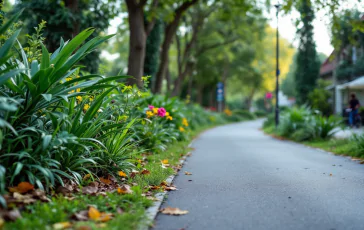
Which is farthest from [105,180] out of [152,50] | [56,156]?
[152,50]

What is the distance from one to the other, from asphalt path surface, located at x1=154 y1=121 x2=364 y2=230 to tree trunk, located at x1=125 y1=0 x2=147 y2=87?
6.50 metres

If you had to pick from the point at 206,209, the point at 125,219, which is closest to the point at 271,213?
the point at 206,209

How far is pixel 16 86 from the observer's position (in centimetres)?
440

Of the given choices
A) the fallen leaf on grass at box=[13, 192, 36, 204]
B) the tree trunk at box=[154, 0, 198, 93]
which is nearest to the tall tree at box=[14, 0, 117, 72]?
the tree trunk at box=[154, 0, 198, 93]

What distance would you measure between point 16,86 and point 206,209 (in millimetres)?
2590

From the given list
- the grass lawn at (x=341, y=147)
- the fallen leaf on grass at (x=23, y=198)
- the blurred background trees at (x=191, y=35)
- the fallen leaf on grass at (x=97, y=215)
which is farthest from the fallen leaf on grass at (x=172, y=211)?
the grass lawn at (x=341, y=147)

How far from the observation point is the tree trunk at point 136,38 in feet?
44.6

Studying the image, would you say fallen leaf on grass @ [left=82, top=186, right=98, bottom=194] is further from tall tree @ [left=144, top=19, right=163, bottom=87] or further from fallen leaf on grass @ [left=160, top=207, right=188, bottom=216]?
tall tree @ [left=144, top=19, right=163, bottom=87]

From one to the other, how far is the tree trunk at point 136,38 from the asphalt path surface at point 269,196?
6.50 metres

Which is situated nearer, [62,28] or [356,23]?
[356,23]

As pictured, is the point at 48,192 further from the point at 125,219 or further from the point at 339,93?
the point at 339,93

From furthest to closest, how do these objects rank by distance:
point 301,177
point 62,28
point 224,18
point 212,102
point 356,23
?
point 212,102, point 224,18, point 62,28, point 356,23, point 301,177

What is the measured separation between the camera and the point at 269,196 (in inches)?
197

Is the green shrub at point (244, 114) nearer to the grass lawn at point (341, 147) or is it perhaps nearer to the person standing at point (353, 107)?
the person standing at point (353, 107)
